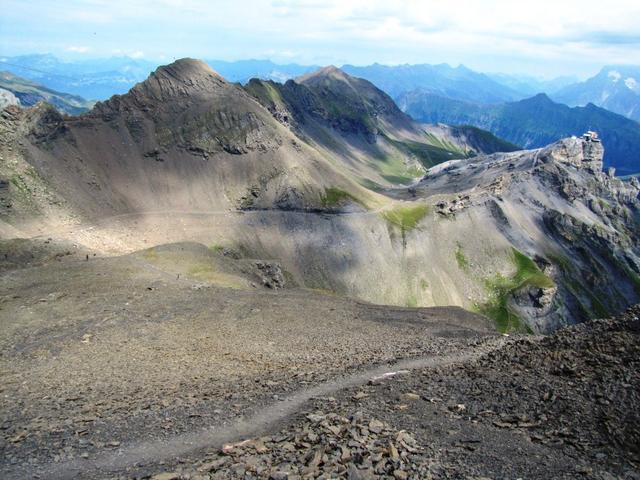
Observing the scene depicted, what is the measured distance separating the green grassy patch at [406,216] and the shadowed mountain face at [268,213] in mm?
562

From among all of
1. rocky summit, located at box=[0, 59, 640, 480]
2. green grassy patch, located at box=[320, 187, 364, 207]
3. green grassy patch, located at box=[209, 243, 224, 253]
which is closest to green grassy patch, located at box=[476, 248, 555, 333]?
rocky summit, located at box=[0, 59, 640, 480]

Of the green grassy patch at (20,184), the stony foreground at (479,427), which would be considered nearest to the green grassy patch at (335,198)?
the green grassy patch at (20,184)

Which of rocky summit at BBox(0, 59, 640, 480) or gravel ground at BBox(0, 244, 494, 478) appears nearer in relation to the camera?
rocky summit at BBox(0, 59, 640, 480)

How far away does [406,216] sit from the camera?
157 metres

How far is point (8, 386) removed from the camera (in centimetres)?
3120

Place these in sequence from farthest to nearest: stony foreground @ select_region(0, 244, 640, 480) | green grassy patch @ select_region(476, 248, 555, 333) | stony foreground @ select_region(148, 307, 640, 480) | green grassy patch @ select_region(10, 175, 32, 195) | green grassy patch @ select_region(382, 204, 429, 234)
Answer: green grassy patch @ select_region(382, 204, 429, 234) < green grassy patch @ select_region(476, 248, 555, 333) < green grassy patch @ select_region(10, 175, 32, 195) < stony foreground @ select_region(0, 244, 640, 480) < stony foreground @ select_region(148, 307, 640, 480)

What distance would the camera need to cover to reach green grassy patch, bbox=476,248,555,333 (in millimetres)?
138625

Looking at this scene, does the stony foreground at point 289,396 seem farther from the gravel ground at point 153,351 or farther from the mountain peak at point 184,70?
the mountain peak at point 184,70

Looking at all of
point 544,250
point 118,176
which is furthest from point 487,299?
point 118,176

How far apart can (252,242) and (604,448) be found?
116424mm

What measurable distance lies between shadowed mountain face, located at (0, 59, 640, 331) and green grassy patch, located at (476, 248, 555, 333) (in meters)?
0.46

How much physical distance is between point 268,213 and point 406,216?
44.2 meters

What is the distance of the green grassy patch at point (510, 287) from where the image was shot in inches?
5458

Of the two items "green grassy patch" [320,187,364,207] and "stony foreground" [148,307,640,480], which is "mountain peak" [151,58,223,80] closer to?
"green grassy patch" [320,187,364,207]
